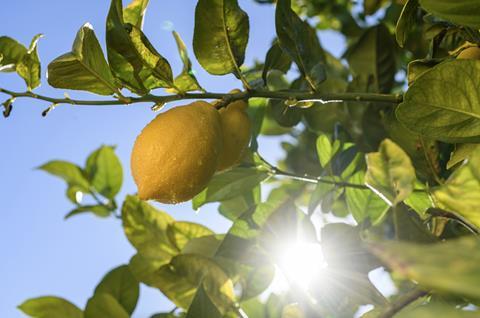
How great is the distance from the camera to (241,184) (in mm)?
1326

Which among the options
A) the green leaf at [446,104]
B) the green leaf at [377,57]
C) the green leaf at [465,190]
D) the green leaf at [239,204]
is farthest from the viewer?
the green leaf at [377,57]

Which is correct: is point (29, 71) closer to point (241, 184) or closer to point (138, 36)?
point (138, 36)

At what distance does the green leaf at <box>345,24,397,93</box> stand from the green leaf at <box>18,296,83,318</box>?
3.45ft

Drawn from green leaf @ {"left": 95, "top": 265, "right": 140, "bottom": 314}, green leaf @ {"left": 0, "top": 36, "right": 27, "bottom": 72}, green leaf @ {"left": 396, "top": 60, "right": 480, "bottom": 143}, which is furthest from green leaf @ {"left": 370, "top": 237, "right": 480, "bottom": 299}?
green leaf @ {"left": 95, "top": 265, "right": 140, "bottom": 314}

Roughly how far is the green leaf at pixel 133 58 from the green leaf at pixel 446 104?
15.6 inches

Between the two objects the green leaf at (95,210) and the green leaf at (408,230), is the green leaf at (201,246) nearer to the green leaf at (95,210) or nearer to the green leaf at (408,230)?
the green leaf at (95,210)

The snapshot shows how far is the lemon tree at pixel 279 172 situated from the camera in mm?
599

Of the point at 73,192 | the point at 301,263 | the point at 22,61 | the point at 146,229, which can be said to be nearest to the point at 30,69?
the point at 22,61

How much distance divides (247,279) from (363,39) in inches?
32.1

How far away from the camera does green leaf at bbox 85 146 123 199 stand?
5.71 ft

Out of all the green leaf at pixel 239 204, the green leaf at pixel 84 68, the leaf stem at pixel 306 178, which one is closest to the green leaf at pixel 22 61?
the green leaf at pixel 84 68

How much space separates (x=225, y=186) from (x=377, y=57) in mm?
670

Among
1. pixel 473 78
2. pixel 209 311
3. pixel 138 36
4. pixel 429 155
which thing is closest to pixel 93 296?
pixel 209 311

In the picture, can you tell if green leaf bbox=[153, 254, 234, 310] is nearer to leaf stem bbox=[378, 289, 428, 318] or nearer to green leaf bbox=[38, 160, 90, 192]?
leaf stem bbox=[378, 289, 428, 318]
